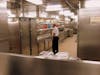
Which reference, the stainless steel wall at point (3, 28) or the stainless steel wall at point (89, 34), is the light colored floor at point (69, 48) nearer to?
the stainless steel wall at point (89, 34)

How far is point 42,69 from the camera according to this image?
63.5 inches

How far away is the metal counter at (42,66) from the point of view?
1.43 m

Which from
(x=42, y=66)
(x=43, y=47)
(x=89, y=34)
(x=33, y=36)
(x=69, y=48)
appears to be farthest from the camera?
(x=69, y=48)

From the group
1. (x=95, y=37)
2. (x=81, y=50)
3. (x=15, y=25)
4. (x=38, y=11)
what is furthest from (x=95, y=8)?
(x=38, y=11)

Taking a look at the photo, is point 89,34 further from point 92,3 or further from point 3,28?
point 3,28

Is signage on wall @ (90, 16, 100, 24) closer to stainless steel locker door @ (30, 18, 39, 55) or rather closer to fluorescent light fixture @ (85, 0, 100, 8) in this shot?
fluorescent light fixture @ (85, 0, 100, 8)

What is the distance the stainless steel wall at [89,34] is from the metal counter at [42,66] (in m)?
2.62

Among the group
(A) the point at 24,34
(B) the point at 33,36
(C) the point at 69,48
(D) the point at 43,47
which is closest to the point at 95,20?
(A) the point at 24,34

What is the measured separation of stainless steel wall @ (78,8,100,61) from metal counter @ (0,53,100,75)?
2623 millimetres

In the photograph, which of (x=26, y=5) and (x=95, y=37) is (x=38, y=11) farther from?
(x=95, y=37)

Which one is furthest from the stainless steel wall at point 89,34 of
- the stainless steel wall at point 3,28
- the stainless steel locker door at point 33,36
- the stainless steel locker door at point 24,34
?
the stainless steel locker door at point 33,36

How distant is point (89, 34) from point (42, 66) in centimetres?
271

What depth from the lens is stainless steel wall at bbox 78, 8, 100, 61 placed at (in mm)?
3918

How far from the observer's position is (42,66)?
1607 mm
